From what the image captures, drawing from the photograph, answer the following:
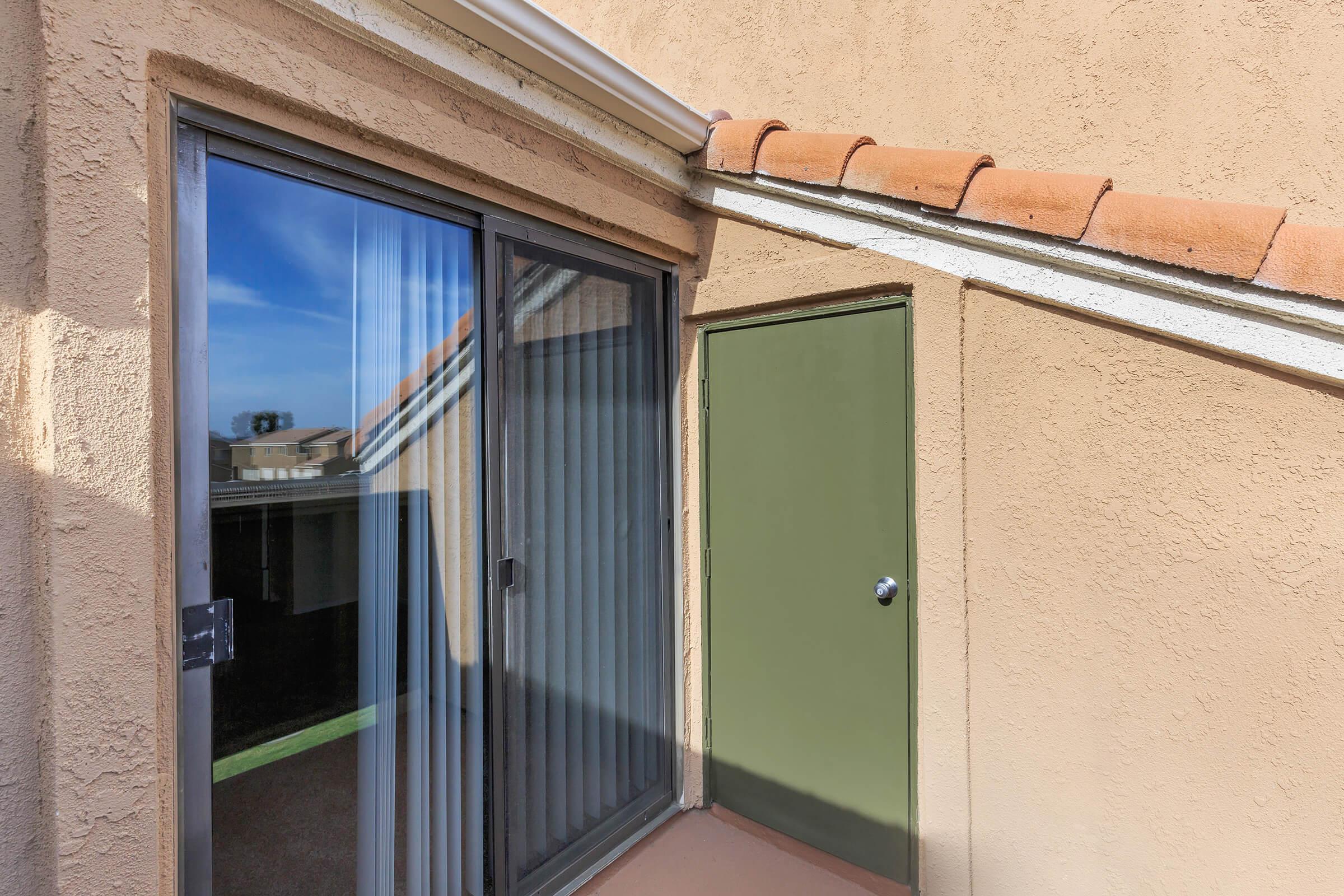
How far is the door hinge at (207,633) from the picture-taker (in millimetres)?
1691

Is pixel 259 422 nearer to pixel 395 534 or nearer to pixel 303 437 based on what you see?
pixel 303 437

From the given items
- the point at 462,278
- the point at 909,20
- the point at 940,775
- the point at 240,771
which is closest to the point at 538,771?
the point at 240,771

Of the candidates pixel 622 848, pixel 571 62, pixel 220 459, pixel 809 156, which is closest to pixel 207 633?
pixel 220 459

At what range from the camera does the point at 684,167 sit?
3.16 meters

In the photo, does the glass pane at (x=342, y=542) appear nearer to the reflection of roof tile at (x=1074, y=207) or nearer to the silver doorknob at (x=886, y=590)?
the reflection of roof tile at (x=1074, y=207)

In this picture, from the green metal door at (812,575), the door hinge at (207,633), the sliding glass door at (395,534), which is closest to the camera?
the door hinge at (207,633)

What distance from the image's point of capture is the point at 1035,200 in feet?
7.29

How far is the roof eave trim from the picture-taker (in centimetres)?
209

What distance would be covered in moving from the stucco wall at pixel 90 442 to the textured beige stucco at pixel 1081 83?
2856 mm

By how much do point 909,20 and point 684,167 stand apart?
52.6 inches

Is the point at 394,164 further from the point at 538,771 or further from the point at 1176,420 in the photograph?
the point at 1176,420

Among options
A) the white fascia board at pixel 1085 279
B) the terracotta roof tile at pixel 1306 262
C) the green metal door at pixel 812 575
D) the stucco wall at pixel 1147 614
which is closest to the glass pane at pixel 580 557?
the green metal door at pixel 812 575

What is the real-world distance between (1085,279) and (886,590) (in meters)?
1.42

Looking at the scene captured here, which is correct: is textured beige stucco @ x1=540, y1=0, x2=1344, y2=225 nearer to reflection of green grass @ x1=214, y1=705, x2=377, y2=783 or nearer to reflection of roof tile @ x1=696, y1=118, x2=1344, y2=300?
reflection of roof tile @ x1=696, y1=118, x2=1344, y2=300
